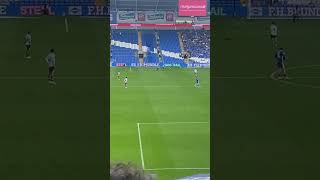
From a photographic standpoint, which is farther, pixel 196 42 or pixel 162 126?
pixel 196 42

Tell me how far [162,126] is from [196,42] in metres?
45.9

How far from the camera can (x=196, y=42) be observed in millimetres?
67062
